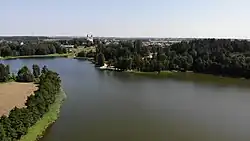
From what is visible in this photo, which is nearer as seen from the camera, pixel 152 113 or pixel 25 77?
pixel 152 113

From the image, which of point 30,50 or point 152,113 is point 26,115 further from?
point 30,50

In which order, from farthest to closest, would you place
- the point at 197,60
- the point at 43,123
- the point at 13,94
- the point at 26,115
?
the point at 197,60
the point at 13,94
the point at 43,123
the point at 26,115

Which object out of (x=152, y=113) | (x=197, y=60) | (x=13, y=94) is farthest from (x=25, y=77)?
(x=197, y=60)

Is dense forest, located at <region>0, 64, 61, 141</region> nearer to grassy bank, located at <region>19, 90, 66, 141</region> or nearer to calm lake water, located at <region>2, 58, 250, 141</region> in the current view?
grassy bank, located at <region>19, 90, 66, 141</region>

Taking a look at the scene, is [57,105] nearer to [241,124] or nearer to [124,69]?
[241,124]

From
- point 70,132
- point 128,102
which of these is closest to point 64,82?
point 128,102

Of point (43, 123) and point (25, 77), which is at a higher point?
point (25, 77)

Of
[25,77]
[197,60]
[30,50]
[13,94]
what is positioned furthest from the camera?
[30,50]

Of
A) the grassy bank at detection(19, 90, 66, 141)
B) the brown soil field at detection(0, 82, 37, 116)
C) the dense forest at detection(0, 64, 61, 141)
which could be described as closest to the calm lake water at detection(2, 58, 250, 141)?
the grassy bank at detection(19, 90, 66, 141)
